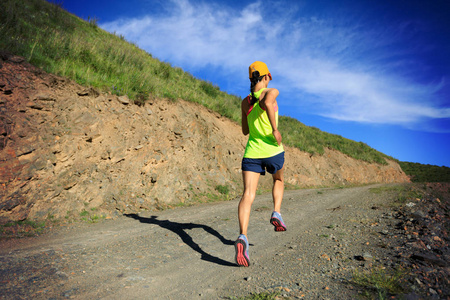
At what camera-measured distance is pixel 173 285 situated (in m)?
2.60

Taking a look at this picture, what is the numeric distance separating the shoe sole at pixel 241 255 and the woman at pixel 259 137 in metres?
0.13

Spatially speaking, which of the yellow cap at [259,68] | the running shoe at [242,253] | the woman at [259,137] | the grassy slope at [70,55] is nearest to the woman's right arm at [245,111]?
the woman at [259,137]

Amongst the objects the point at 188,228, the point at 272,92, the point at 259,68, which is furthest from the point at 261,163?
the point at 188,228

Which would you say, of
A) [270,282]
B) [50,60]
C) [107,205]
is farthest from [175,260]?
[50,60]

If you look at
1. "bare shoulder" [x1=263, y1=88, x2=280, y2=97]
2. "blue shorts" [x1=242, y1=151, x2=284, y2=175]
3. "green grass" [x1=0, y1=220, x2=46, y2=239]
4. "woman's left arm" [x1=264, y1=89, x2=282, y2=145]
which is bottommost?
"green grass" [x1=0, y1=220, x2=46, y2=239]

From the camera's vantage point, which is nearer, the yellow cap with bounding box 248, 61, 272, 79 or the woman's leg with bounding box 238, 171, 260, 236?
the woman's leg with bounding box 238, 171, 260, 236

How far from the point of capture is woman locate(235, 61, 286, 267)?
3.13m

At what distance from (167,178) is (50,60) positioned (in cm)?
511

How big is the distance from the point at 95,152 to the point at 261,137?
5742 mm

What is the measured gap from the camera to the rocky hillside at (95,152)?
548 cm

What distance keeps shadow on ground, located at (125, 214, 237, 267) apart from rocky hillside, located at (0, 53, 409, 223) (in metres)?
1.19

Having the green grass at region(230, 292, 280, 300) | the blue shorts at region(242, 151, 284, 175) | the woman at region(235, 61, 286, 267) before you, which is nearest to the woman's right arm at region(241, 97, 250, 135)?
the woman at region(235, 61, 286, 267)

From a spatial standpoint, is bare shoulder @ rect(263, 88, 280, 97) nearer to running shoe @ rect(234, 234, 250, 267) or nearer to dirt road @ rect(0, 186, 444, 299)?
running shoe @ rect(234, 234, 250, 267)

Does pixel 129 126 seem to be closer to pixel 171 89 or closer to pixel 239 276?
pixel 171 89
